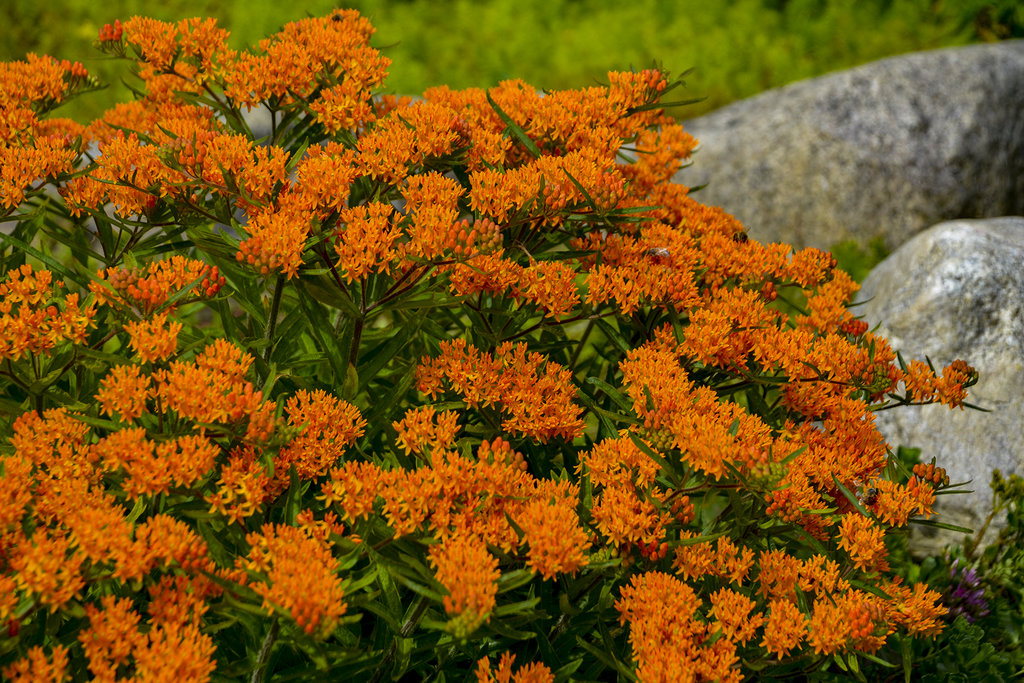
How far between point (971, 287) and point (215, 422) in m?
3.41

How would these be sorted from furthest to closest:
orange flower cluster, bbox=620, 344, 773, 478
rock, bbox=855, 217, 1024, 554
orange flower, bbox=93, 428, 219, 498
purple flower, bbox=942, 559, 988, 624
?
rock, bbox=855, 217, 1024, 554
purple flower, bbox=942, 559, 988, 624
orange flower cluster, bbox=620, 344, 773, 478
orange flower, bbox=93, 428, 219, 498

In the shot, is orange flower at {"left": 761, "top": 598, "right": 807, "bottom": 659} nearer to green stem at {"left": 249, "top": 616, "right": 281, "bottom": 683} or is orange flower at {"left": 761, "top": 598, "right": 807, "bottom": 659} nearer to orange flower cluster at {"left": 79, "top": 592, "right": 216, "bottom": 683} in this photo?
green stem at {"left": 249, "top": 616, "right": 281, "bottom": 683}

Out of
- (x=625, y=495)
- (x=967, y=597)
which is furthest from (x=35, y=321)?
(x=967, y=597)

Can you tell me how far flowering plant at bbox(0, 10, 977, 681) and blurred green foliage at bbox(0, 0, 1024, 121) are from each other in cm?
610

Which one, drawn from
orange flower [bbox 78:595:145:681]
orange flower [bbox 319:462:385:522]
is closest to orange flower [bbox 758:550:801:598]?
orange flower [bbox 319:462:385:522]

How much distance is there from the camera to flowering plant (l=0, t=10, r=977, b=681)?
161 centimetres

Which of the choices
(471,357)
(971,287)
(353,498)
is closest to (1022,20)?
(971,287)

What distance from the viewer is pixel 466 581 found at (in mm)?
1513

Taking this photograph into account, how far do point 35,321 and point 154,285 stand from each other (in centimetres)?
27

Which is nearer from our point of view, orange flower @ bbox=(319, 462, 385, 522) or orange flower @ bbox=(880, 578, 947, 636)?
orange flower @ bbox=(319, 462, 385, 522)

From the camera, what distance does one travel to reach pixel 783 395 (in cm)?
237

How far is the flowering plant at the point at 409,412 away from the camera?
161 centimetres

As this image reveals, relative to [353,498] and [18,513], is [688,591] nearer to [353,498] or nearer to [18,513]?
[353,498]

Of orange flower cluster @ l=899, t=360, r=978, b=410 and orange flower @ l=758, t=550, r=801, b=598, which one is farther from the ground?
orange flower cluster @ l=899, t=360, r=978, b=410
